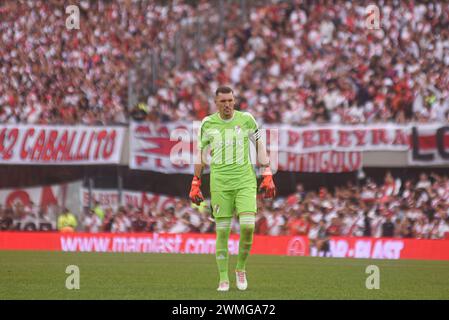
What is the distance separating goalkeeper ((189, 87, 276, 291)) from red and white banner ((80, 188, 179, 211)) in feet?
67.0

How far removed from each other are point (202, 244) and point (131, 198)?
19.9 ft

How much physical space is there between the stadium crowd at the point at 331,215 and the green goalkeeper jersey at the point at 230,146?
14.3m

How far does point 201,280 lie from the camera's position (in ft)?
49.7

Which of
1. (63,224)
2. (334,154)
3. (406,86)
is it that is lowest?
(63,224)

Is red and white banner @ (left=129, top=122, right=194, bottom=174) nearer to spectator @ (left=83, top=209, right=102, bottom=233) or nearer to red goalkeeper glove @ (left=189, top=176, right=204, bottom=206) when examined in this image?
spectator @ (left=83, top=209, right=102, bottom=233)

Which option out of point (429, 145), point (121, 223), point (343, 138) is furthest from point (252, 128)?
point (121, 223)

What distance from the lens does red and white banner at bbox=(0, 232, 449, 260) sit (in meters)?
25.9

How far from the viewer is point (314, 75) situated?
103 feet

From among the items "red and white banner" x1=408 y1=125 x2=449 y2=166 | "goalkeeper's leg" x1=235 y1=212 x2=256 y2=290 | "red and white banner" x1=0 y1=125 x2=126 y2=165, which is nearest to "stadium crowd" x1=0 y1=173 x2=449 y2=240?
"red and white banner" x1=408 y1=125 x2=449 y2=166

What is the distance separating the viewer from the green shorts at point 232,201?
1298cm

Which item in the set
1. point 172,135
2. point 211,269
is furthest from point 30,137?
point 211,269

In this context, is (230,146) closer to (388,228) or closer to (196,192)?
(196,192)
